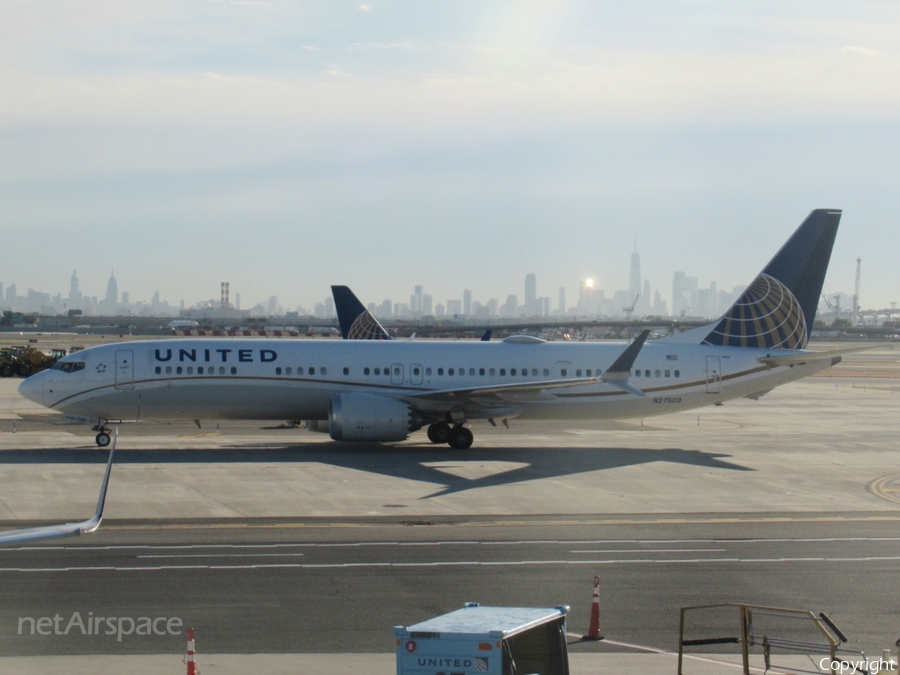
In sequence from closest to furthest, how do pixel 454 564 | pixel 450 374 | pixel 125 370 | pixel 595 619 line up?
pixel 595 619, pixel 454 564, pixel 125 370, pixel 450 374

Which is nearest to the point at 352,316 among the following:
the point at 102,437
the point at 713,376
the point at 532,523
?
the point at 102,437

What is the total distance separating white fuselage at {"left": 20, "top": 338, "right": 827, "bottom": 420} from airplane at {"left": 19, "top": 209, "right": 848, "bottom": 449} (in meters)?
0.05

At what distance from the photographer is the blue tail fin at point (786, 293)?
130 feet

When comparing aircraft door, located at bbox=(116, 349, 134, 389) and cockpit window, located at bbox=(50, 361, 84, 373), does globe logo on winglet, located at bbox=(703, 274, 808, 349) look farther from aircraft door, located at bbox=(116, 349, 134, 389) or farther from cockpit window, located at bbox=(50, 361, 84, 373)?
cockpit window, located at bbox=(50, 361, 84, 373)

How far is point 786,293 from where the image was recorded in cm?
3975

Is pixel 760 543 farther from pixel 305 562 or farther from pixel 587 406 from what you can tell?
pixel 587 406

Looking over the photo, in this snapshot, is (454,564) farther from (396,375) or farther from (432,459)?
(396,375)

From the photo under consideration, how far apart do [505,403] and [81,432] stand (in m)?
17.5

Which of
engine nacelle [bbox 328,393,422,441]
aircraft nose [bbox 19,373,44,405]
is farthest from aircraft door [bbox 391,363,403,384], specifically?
aircraft nose [bbox 19,373,44,405]

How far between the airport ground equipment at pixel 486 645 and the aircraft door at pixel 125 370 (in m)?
27.5

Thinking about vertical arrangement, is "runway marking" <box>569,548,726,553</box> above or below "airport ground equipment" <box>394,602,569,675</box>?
below

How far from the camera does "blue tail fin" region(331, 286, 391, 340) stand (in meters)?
55.8

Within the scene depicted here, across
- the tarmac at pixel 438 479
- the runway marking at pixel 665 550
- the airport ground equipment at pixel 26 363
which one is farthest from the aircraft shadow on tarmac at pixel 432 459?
the airport ground equipment at pixel 26 363

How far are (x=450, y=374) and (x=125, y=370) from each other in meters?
11.9
